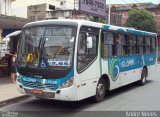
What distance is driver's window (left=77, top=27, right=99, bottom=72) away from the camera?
9219 millimetres

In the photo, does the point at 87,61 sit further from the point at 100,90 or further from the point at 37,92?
the point at 37,92

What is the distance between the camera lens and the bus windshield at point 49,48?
29.6 ft

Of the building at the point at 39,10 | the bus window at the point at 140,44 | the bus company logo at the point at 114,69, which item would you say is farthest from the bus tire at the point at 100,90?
the building at the point at 39,10

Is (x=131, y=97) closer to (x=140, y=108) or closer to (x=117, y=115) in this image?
(x=140, y=108)

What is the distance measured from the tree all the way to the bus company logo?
1370 inches

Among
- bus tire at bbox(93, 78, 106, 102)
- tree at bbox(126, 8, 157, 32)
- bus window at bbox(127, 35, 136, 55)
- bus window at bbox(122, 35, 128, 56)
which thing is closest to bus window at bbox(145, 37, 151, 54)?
bus window at bbox(127, 35, 136, 55)

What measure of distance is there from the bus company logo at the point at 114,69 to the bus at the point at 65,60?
88mm

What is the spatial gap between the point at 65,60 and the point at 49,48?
631 millimetres

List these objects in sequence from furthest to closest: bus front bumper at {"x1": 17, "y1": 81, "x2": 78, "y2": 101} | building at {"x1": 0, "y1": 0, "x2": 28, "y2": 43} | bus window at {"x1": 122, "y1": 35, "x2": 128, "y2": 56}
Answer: building at {"x1": 0, "y1": 0, "x2": 28, "y2": 43} < bus window at {"x1": 122, "y1": 35, "x2": 128, "y2": 56} < bus front bumper at {"x1": 17, "y1": 81, "x2": 78, "y2": 101}

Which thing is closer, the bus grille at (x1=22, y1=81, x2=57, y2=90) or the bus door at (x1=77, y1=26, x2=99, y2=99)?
the bus grille at (x1=22, y1=81, x2=57, y2=90)

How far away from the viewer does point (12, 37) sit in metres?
16.0

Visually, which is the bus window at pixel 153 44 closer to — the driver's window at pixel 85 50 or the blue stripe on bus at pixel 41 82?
the driver's window at pixel 85 50

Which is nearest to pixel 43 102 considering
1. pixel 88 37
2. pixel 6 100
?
pixel 6 100

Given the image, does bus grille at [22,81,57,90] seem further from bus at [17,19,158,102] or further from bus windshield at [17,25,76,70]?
bus windshield at [17,25,76,70]
